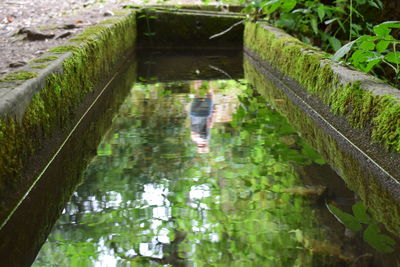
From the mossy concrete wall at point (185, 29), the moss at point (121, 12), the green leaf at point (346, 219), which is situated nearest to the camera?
the green leaf at point (346, 219)

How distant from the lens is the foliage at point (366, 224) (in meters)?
2.32

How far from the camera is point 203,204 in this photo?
2734mm

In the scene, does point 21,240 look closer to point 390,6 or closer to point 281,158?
point 281,158

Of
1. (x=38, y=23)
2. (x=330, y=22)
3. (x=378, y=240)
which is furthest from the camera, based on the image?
(x=38, y=23)

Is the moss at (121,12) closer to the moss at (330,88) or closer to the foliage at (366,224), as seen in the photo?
the moss at (330,88)

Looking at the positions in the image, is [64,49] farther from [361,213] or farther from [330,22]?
[361,213]

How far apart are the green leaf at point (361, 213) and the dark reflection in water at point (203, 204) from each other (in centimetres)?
7

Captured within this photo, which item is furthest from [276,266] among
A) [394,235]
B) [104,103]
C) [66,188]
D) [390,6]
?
[390,6]

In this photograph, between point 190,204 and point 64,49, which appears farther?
point 64,49

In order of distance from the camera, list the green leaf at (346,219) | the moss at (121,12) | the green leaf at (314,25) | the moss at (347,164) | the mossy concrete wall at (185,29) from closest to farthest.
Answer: the green leaf at (346,219) → the moss at (347,164) → the green leaf at (314,25) → the moss at (121,12) → the mossy concrete wall at (185,29)

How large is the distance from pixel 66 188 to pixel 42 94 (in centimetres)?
53

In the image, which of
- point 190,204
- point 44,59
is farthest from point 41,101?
point 190,204

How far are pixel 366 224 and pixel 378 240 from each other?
165mm

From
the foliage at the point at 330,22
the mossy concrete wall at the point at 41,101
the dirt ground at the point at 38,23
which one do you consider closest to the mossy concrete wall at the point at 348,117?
the foliage at the point at 330,22
